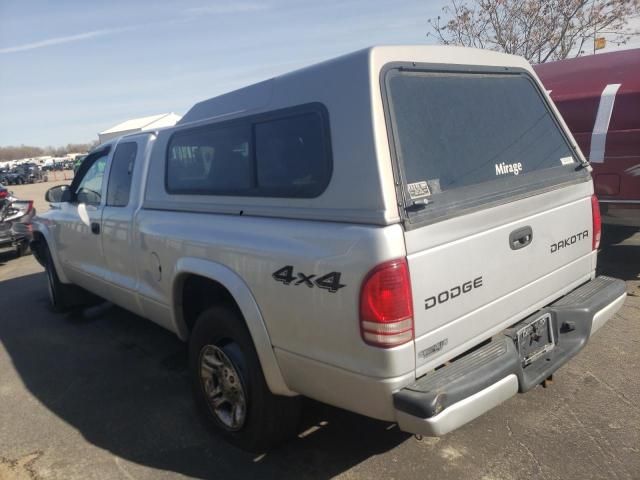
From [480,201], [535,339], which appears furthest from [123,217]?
[535,339]

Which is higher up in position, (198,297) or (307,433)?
(198,297)

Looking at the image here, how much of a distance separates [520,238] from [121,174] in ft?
10.1

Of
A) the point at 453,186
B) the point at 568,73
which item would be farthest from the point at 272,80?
the point at 568,73

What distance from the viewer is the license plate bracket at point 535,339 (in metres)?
2.62

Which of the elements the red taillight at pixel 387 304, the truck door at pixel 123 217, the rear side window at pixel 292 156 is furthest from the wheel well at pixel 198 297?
the red taillight at pixel 387 304

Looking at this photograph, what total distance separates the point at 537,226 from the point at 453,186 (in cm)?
60

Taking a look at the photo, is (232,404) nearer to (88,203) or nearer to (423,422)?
(423,422)

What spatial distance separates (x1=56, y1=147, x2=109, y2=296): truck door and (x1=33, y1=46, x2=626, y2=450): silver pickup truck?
45.7 inches

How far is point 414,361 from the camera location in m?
2.19

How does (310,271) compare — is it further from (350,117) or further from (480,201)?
(480,201)

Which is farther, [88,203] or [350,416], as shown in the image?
[88,203]

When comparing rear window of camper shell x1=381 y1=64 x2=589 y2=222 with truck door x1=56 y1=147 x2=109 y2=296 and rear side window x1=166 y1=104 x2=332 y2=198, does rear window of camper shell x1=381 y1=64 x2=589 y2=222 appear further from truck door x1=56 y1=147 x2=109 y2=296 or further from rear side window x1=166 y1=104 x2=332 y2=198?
truck door x1=56 y1=147 x2=109 y2=296

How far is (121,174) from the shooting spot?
4211 millimetres

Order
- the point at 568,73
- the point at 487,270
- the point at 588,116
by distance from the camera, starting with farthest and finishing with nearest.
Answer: the point at 568,73, the point at 588,116, the point at 487,270
